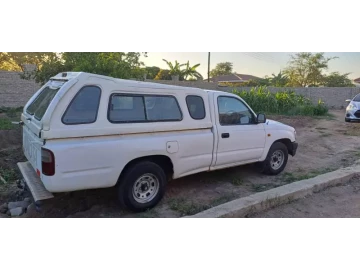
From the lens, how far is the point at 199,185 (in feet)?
18.4

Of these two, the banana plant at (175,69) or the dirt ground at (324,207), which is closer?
the dirt ground at (324,207)

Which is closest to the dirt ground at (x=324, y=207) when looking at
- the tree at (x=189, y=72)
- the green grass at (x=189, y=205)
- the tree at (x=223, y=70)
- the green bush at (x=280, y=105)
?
the green grass at (x=189, y=205)

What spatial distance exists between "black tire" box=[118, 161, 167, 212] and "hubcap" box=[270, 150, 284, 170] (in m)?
2.67

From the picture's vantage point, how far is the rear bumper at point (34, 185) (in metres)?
3.78

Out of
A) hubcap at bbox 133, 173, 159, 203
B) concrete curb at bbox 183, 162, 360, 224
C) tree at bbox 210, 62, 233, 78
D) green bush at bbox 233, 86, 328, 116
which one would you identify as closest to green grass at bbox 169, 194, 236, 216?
concrete curb at bbox 183, 162, 360, 224

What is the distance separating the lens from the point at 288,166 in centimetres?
701

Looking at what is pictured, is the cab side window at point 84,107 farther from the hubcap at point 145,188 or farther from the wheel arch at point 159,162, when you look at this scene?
the hubcap at point 145,188

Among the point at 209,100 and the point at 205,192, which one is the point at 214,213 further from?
the point at 209,100

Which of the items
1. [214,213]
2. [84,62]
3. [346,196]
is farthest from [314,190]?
[84,62]

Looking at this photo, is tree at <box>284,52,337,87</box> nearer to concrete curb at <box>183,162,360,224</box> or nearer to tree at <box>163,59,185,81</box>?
tree at <box>163,59,185,81</box>

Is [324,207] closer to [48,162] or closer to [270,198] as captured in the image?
[270,198]

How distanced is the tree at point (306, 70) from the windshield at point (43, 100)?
1315 inches

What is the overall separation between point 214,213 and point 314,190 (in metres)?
2.22

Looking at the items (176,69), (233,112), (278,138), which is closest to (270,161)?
(278,138)
